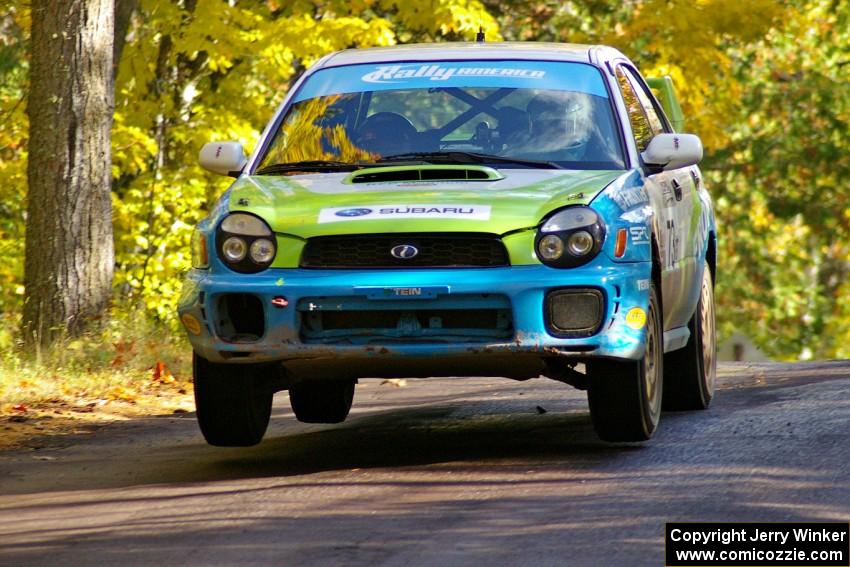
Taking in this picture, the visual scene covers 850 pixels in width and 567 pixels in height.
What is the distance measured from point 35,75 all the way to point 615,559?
886 centimetres

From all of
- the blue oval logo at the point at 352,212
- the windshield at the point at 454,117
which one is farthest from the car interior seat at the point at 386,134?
the blue oval logo at the point at 352,212

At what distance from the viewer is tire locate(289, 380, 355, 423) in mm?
9523

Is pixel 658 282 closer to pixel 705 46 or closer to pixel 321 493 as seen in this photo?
pixel 321 493

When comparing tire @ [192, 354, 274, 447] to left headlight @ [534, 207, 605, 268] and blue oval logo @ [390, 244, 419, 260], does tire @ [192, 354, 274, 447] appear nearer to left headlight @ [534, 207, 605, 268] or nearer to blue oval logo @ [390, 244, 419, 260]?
blue oval logo @ [390, 244, 419, 260]

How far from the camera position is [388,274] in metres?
7.32

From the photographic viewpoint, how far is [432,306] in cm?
728

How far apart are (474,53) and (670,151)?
1.31m

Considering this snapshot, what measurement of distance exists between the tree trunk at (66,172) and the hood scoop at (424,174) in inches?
225

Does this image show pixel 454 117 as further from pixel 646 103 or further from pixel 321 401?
pixel 321 401

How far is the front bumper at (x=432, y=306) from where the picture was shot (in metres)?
7.25

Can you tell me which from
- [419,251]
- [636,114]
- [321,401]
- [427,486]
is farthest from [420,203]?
[321,401]

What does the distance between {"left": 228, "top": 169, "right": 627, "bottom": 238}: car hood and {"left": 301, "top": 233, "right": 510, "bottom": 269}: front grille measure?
0.05m

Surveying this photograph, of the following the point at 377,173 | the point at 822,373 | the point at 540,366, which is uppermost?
the point at 377,173

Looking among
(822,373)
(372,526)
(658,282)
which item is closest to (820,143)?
(822,373)
